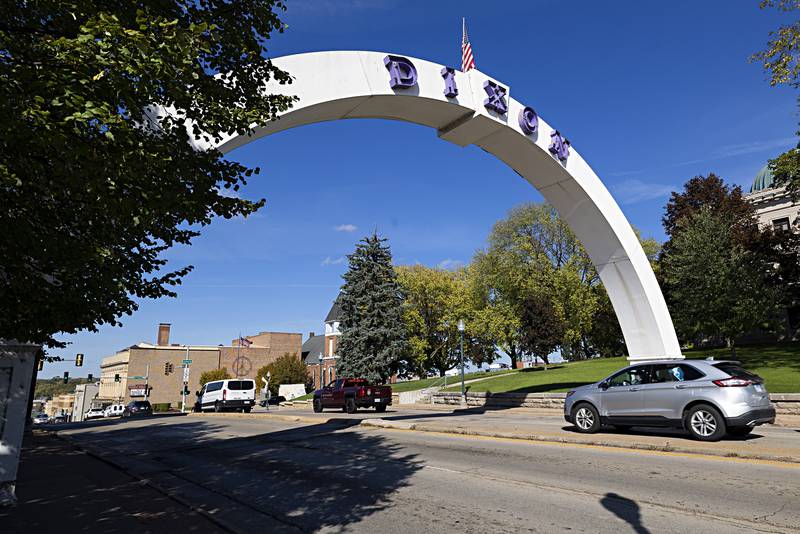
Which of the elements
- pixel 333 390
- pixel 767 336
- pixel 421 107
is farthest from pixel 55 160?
pixel 767 336

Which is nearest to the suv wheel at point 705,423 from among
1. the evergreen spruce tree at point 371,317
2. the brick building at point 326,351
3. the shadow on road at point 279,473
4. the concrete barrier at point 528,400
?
the shadow on road at point 279,473

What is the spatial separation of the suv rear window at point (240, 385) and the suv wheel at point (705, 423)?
29.9 meters

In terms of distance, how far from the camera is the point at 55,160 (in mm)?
4641

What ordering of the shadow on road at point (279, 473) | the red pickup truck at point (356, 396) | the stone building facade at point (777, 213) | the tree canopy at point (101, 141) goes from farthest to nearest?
the stone building facade at point (777, 213), the red pickup truck at point (356, 396), the shadow on road at point (279, 473), the tree canopy at point (101, 141)

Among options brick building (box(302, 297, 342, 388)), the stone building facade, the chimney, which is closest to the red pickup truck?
the stone building facade

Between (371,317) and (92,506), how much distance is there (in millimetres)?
37573

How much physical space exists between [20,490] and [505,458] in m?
7.85

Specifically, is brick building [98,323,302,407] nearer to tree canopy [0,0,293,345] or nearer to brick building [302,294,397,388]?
brick building [302,294,397,388]

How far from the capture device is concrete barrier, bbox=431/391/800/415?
16.3 meters

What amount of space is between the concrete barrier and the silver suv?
7.17 metres

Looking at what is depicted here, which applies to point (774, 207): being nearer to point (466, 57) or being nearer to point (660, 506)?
point (466, 57)

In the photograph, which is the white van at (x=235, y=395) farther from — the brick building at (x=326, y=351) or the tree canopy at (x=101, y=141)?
the brick building at (x=326, y=351)

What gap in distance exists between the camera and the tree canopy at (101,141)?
13.1 ft

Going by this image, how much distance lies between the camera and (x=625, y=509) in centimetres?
552
